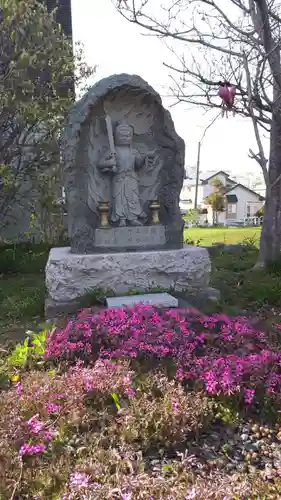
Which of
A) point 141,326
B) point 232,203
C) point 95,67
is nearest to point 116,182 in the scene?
point 141,326

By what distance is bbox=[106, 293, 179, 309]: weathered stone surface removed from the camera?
16.0 feet

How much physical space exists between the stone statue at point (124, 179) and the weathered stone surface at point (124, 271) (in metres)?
0.69

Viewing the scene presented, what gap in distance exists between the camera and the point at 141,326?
152 inches

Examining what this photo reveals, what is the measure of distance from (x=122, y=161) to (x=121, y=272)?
62.4 inches

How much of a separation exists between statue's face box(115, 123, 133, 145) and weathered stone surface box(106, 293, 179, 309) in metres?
2.19

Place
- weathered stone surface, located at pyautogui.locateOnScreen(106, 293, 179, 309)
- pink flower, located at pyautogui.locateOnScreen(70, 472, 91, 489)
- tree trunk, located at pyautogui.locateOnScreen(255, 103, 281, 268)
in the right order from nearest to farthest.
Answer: pink flower, located at pyautogui.locateOnScreen(70, 472, 91, 489) → weathered stone surface, located at pyautogui.locateOnScreen(106, 293, 179, 309) → tree trunk, located at pyautogui.locateOnScreen(255, 103, 281, 268)

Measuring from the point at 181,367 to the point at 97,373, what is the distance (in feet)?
2.04

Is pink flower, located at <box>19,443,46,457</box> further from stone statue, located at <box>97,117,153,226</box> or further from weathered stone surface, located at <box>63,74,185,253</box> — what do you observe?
stone statue, located at <box>97,117,153,226</box>

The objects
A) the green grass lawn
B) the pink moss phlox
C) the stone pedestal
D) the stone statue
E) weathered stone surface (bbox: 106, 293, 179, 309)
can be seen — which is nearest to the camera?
the pink moss phlox

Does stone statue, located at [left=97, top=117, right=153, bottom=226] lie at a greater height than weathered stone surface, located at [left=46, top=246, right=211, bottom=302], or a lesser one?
greater

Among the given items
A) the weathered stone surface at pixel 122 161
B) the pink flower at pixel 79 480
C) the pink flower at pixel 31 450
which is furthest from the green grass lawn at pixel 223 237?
the pink flower at pixel 79 480

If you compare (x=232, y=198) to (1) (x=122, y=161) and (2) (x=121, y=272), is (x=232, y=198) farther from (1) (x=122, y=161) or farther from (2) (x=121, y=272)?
(2) (x=121, y=272)

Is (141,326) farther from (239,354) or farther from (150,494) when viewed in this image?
(150,494)

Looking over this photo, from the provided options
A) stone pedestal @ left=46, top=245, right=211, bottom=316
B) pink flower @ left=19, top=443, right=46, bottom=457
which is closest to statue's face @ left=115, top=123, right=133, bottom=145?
stone pedestal @ left=46, top=245, right=211, bottom=316
